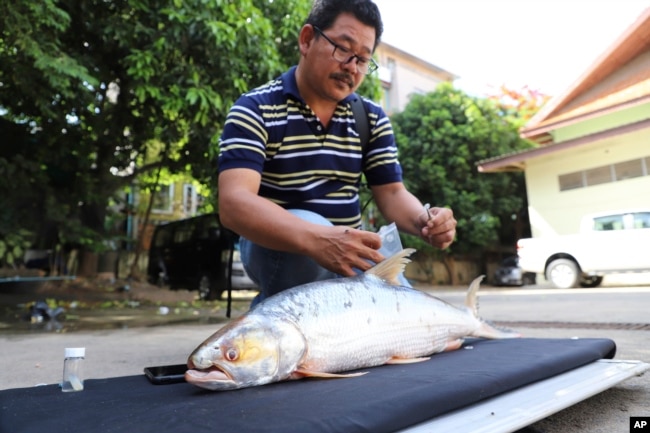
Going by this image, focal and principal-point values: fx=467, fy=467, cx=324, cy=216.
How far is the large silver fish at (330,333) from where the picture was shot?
3.88 ft

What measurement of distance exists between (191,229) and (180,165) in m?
1.79

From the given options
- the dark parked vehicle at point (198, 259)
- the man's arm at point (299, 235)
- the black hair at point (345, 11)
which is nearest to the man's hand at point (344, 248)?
the man's arm at point (299, 235)

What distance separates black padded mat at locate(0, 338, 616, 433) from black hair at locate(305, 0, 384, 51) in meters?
1.31

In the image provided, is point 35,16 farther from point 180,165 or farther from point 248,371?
point 248,371

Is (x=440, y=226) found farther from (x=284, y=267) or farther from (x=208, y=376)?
(x=208, y=376)

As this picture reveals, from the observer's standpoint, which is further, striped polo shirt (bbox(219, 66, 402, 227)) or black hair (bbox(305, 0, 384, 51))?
black hair (bbox(305, 0, 384, 51))

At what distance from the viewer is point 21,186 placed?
6.86 meters

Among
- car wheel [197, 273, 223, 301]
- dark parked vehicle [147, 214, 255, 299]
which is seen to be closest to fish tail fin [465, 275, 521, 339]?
dark parked vehicle [147, 214, 255, 299]

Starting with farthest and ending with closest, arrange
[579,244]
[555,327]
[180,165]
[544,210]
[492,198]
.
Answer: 1. [492,198]
2. [180,165]
3. [544,210]
4. [555,327]
5. [579,244]

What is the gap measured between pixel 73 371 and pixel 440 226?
1325 millimetres

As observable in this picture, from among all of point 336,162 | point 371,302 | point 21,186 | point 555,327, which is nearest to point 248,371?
point 371,302

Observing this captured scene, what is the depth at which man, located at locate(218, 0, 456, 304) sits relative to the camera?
1715 mm

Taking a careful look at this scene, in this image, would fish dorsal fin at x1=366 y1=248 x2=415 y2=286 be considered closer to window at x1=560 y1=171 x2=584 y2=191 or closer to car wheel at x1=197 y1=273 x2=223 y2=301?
window at x1=560 y1=171 x2=584 y2=191

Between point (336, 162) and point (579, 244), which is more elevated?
point (336, 162)
